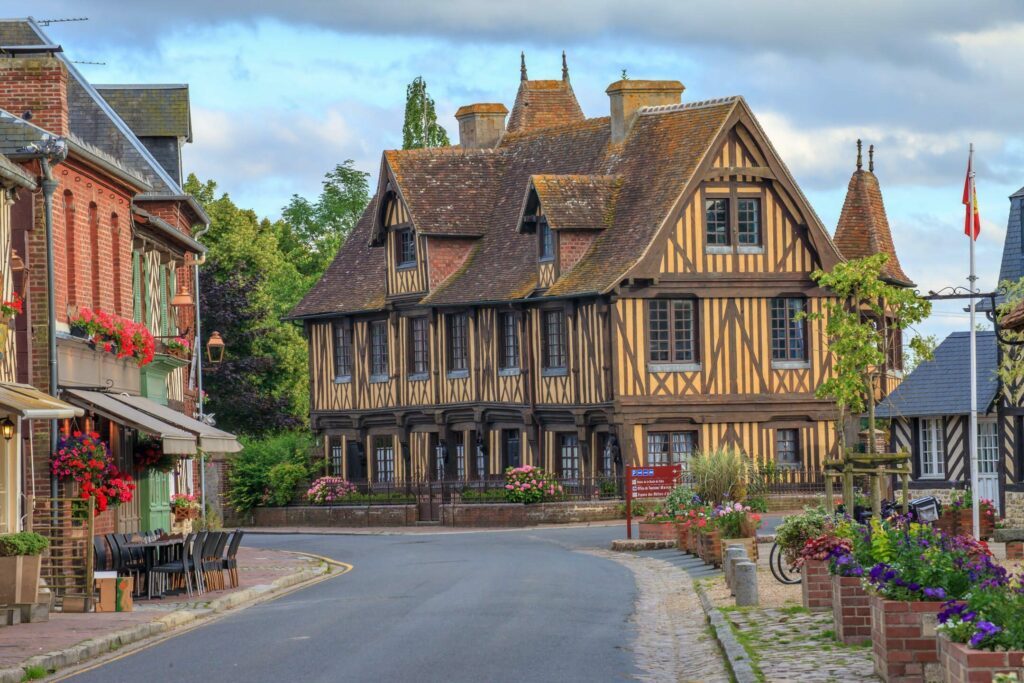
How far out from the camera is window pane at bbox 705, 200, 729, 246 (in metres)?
42.8

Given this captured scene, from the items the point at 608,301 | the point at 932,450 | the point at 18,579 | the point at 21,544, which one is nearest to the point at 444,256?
the point at 608,301

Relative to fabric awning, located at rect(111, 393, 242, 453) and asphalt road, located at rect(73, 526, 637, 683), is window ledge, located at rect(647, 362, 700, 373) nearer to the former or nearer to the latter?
asphalt road, located at rect(73, 526, 637, 683)

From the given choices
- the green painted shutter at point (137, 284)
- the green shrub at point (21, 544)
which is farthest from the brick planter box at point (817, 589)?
the green painted shutter at point (137, 284)

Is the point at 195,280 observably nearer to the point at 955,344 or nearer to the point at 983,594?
the point at 955,344

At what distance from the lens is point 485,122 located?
5247 cm

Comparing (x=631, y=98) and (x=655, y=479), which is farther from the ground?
(x=631, y=98)

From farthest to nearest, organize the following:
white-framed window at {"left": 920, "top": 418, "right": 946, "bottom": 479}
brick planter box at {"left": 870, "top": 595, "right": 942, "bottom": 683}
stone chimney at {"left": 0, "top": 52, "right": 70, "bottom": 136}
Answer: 1. white-framed window at {"left": 920, "top": 418, "right": 946, "bottom": 479}
2. stone chimney at {"left": 0, "top": 52, "right": 70, "bottom": 136}
3. brick planter box at {"left": 870, "top": 595, "right": 942, "bottom": 683}

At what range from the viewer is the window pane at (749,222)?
4303 cm

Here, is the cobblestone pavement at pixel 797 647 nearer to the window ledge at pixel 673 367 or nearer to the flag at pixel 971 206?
the flag at pixel 971 206

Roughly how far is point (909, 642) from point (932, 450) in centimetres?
2918

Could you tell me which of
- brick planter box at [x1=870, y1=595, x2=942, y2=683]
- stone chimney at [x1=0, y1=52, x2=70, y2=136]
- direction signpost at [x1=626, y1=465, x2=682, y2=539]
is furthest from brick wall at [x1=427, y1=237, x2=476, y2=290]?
brick planter box at [x1=870, y1=595, x2=942, y2=683]

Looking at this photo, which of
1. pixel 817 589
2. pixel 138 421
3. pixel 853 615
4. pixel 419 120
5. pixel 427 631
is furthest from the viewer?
pixel 419 120

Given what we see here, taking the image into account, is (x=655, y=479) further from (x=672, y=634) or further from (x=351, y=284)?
(x=672, y=634)

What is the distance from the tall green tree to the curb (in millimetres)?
55334
